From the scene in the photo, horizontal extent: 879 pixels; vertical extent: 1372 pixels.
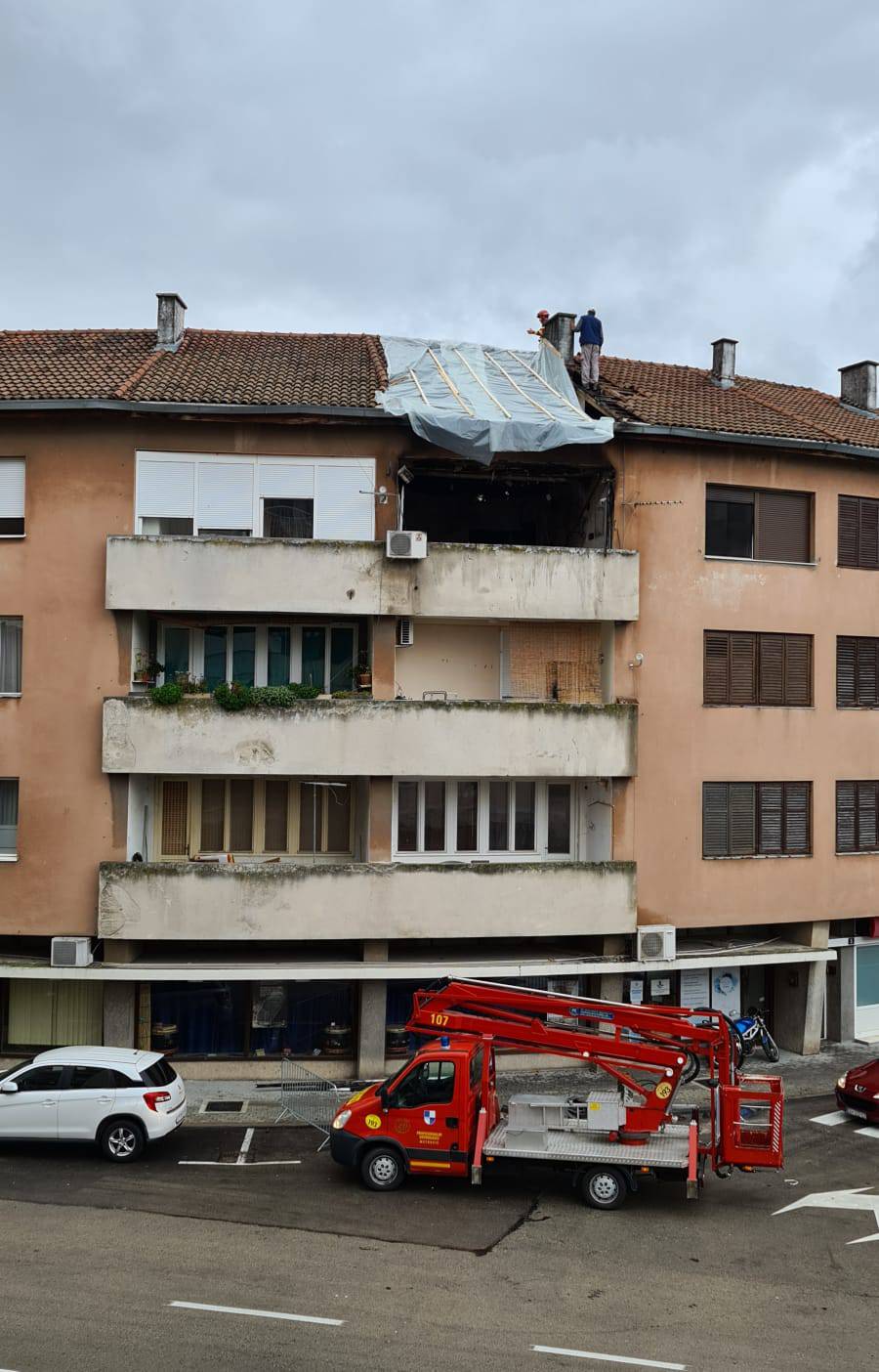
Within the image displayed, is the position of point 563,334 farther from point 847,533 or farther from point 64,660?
point 64,660

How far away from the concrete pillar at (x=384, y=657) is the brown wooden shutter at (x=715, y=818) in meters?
7.07

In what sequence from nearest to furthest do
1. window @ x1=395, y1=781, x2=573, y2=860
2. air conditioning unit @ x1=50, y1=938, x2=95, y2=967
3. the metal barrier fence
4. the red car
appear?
the metal barrier fence
the red car
air conditioning unit @ x1=50, y1=938, x2=95, y2=967
window @ x1=395, y1=781, x2=573, y2=860

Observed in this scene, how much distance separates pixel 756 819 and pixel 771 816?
40cm

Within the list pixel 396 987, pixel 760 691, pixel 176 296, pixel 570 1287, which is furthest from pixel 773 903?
pixel 176 296

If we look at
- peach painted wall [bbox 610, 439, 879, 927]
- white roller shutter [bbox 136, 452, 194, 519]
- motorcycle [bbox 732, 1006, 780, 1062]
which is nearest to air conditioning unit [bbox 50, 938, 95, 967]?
white roller shutter [bbox 136, 452, 194, 519]

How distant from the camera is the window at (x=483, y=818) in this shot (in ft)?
76.0

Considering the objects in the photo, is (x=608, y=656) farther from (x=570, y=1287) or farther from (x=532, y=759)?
(x=570, y=1287)

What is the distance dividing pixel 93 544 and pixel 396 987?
11.0 meters

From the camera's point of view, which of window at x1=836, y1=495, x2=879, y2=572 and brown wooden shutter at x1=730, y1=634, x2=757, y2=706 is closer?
brown wooden shutter at x1=730, y1=634, x2=757, y2=706

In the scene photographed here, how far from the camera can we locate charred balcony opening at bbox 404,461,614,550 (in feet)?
77.3

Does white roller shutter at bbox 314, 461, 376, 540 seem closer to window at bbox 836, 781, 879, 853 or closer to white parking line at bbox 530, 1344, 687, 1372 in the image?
window at bbox 836, 781, 879, 853

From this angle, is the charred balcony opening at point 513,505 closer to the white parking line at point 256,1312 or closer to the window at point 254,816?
the window at point 254,816

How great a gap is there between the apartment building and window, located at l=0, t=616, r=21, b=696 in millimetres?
55

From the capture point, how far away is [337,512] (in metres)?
22.2
